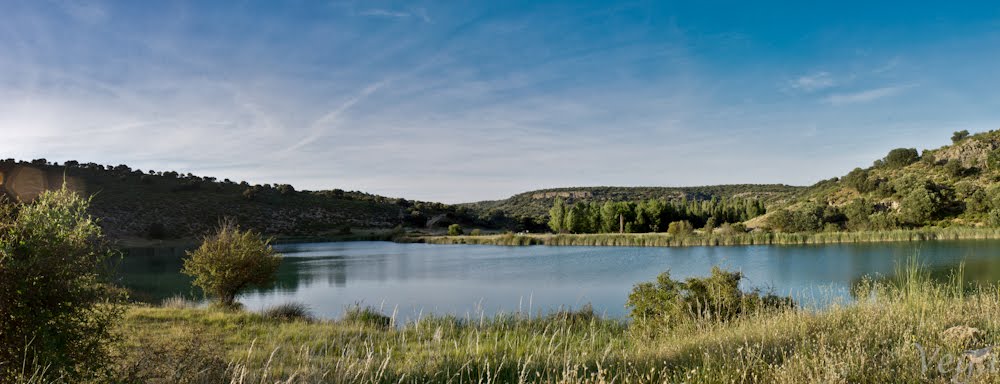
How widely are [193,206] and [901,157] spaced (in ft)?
277

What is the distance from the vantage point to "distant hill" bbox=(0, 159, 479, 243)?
172 ft

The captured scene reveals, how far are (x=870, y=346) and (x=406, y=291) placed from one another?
717 inches

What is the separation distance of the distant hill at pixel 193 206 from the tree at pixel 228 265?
106ft

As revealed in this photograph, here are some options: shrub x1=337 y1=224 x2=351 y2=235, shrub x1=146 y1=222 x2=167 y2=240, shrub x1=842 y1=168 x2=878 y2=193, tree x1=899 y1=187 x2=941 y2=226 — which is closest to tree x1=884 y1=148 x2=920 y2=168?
shrub x1=842 y1=168 x2=878 y2=193

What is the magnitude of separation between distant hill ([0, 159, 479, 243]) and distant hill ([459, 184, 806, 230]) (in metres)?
40.9

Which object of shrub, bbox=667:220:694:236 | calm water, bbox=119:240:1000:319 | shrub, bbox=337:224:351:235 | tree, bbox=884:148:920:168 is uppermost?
tree, bbox=884:148:920:168

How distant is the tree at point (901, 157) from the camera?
69.0 m

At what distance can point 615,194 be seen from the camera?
445 feet

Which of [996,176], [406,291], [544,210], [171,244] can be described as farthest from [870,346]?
[544,210]

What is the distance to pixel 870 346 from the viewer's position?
4.98 m

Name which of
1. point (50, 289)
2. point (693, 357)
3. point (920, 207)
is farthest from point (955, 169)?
point (50, 289)

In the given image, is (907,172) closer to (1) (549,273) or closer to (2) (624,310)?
(1) (549,273)

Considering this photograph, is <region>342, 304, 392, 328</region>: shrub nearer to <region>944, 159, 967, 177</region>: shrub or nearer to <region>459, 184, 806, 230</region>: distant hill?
<region>944, 159, 967, 177</region>: shrub

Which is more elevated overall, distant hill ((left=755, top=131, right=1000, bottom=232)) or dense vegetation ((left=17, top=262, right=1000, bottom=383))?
distant hill ((left=755, top=131, right=1000, bottom=232))
